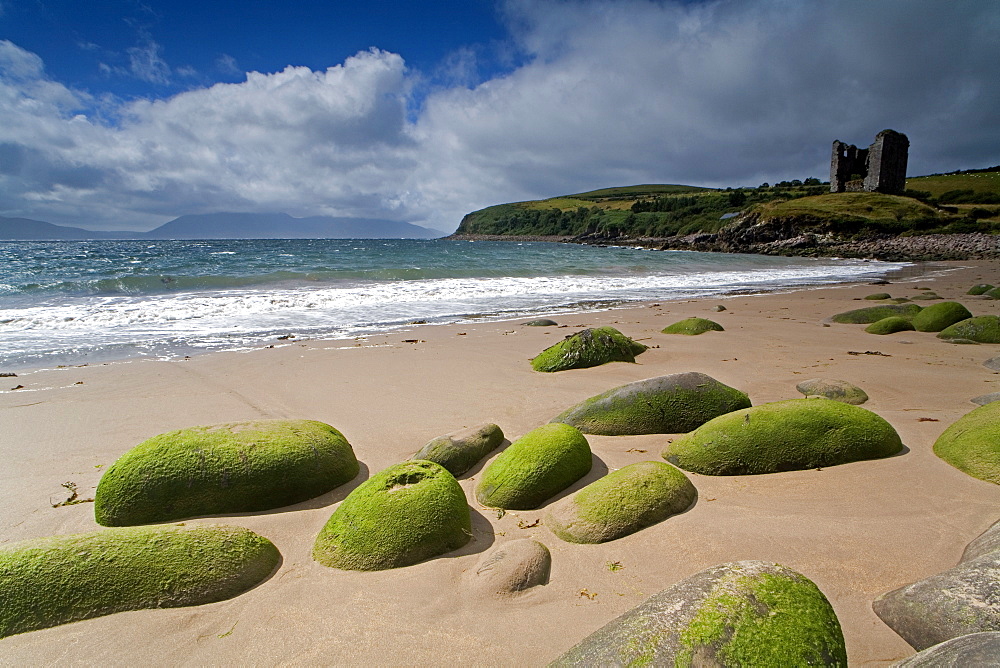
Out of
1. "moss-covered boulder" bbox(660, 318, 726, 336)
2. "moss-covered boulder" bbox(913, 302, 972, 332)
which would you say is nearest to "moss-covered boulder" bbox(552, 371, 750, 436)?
"moss-covered boulder" bbox(660, 318, 726, 336)

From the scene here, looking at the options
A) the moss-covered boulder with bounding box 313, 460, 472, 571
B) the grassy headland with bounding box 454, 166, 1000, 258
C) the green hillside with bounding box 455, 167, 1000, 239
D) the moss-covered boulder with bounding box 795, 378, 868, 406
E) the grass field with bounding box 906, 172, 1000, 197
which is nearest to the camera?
the moss-covered boulder with bounding box 313, 460, 472, 571

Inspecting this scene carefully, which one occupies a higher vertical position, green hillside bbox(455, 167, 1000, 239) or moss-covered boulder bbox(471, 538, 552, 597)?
green hillside bbox(455, 167, 1000, 239)

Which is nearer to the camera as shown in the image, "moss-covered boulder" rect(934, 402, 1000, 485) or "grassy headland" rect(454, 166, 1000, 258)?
"moss-covered boulder" rect(934, 402, 1000, 485)

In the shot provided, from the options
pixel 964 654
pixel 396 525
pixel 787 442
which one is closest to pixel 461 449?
pixel 396 525

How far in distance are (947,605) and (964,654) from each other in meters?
0.58

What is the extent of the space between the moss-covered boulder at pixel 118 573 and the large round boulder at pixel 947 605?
274 centimetres

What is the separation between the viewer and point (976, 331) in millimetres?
7070

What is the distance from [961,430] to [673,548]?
236 centimetres

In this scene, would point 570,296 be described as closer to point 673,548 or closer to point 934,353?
point 934,353

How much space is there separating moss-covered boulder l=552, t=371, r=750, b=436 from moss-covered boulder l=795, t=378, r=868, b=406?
37.0 inches

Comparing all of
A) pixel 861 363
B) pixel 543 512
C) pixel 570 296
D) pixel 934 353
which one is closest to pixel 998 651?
pixel 543 512

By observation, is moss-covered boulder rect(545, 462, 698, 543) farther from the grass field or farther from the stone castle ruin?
the grass field

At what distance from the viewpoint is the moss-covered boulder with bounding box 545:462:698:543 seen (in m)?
2.71

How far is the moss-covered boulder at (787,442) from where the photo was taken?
3.31 meters
